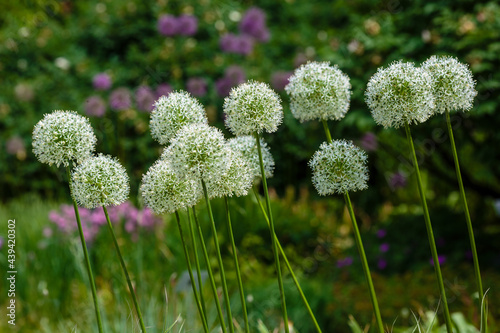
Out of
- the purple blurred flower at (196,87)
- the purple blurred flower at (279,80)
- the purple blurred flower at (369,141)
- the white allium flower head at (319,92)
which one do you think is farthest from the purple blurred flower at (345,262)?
the white allium flower head at (319,92)

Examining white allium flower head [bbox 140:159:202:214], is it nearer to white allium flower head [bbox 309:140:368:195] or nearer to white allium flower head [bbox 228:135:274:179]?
white allium flower head [bbox 228:135:274:179]

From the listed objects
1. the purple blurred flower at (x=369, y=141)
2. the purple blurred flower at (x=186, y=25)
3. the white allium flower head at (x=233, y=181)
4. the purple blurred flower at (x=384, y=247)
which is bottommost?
the purple blurred flower at (x=384, y=247)

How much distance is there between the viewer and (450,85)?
6.91 feet

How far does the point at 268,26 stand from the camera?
31.5 feet

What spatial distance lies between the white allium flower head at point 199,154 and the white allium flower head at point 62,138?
0.36 metres

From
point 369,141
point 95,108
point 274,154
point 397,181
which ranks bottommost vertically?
point 397,181

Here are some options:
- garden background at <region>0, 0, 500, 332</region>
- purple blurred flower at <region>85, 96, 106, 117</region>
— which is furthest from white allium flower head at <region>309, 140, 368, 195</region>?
purple blurred flower at <region>85, 96, 106, 117</region>

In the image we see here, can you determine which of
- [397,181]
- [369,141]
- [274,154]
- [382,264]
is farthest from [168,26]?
[382,264]

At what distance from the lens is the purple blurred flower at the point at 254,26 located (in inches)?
330

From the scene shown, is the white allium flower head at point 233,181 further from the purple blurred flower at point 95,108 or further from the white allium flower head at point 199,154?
the purple blurred flower at point 95,108

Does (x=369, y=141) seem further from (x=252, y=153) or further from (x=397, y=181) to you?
(x=252, y=153)

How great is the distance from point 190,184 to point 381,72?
832mm

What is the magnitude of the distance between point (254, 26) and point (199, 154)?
22.4 ft

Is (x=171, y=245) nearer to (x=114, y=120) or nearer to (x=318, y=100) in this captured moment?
(x=114, y=120)
